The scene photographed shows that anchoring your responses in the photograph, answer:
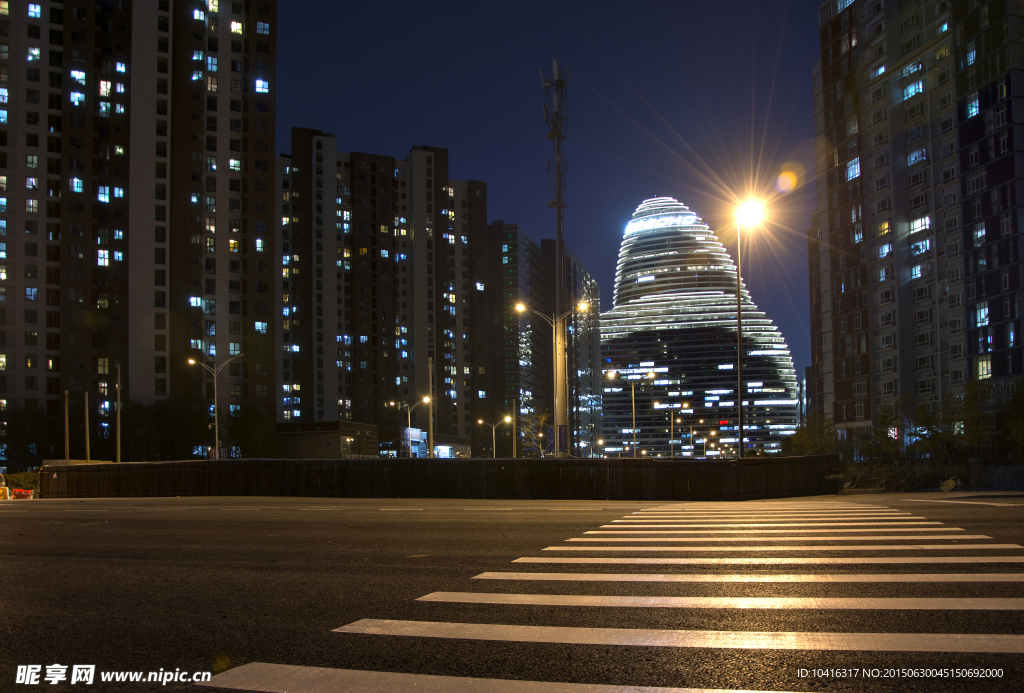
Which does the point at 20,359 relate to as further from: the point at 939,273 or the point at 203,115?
the point at 939,273

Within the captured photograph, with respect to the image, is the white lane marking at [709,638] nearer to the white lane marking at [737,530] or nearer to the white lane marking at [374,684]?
the white lane marking at [374,684]

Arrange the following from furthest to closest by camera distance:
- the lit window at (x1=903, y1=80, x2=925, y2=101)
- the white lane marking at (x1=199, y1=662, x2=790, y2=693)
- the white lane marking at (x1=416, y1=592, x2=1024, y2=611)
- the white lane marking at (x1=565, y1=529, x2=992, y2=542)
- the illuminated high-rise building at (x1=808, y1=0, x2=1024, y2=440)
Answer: the lit window at (x1=903, y1=80, x2=925, y2=101)
the illuminated high-rise building at (x1=808, y1=0, x2=1024, y2=440)
the white lane marking at (x1=565, y1=529, x2=992, y2=542)
the white lane marking at (x1=416, y1=592, x2=1024, y2=611)
the white lane marking at (x1=199, y1=662, x2=790, y2=693)

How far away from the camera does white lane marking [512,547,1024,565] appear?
30.6 feet

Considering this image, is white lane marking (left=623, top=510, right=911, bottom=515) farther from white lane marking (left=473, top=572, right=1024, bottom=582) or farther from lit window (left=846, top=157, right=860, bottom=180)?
lit window (left=846, top=157, right=860, bottom=180)

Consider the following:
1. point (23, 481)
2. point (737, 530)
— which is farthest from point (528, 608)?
point (23, 481)

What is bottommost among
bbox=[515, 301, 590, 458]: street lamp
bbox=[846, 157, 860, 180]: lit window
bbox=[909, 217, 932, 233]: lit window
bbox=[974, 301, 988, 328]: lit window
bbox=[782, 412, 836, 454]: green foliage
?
bbox=[782, 412, 836, 454]: green foliage

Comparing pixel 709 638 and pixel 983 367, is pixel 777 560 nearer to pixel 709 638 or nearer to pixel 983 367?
pixel 709 638

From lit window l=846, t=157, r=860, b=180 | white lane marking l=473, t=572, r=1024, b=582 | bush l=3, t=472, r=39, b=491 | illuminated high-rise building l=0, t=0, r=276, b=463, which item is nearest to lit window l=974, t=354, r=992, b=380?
lit window l=846, t=157, r=860, b=180

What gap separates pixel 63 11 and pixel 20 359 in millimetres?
47163

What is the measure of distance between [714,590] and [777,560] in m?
2.28

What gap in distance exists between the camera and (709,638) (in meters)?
5.96

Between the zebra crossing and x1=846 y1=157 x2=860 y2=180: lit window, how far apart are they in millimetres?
95735

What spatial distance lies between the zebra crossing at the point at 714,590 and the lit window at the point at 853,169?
9574 centimetres

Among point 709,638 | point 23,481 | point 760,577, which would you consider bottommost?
point 23,481
